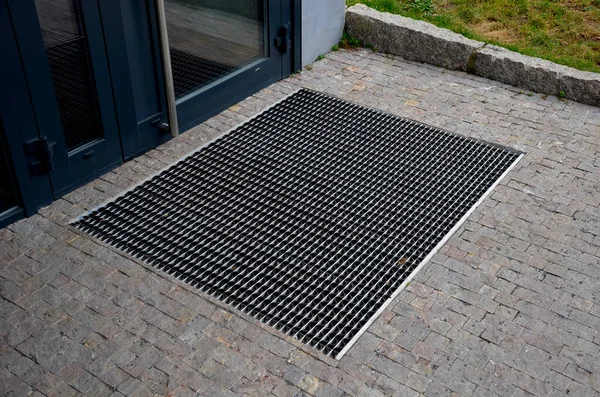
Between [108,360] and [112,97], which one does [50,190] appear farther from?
[108,360]

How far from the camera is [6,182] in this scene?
208 inches

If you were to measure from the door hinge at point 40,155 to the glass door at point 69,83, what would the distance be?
55mm

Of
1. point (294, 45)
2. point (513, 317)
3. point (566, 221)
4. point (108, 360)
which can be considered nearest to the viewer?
point (108, 360)

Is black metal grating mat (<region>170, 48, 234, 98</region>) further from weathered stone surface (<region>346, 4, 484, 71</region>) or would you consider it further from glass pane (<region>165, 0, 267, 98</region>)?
weathered stone surface (<region>346, 4, 484, 71</region>)

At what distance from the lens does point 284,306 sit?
15.5 feet

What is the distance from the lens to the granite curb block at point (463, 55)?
7.11 m

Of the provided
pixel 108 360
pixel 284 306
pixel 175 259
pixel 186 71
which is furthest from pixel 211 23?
pixel 108 360

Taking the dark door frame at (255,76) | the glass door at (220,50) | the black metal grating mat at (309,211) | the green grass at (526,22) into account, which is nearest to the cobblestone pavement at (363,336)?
the black metal grating mat at (309,211)

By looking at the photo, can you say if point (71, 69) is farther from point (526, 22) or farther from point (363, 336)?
point (526, 22)

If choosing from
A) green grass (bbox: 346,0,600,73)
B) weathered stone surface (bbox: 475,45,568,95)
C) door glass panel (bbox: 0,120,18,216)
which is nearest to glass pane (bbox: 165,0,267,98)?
door glass panel (bbox: 0,120,18,216)

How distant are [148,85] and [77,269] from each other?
1743 millimetres

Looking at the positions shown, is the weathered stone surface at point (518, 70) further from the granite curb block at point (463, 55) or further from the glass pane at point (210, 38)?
the glass pane at point (210, 38)

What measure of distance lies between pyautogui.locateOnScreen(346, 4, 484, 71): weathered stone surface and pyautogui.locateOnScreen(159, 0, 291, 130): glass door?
45.3 inches

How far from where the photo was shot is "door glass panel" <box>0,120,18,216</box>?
5.15 m
